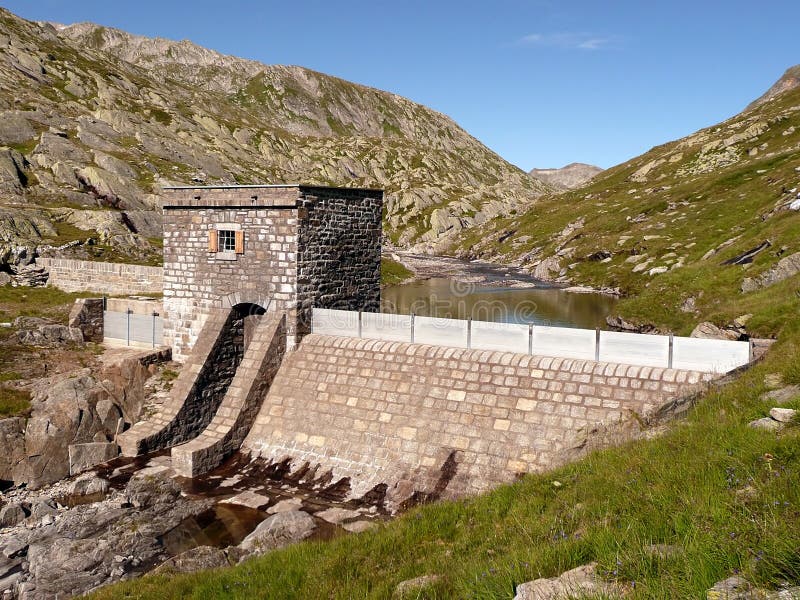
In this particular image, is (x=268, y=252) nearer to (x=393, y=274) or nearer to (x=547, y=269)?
(x=393, y=274)

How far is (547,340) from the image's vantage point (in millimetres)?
17312

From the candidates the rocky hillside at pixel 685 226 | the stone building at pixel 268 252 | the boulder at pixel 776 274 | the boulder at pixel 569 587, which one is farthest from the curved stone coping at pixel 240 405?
the boulder at pixel 776 274

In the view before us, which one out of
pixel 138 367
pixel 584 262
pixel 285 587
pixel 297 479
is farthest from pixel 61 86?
pixel 285 587

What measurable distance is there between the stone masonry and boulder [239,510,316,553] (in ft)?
9.20

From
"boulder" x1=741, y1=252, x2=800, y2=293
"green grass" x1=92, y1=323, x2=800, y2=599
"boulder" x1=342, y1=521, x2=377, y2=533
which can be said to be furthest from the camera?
"boulder" x1=741, y1=252, x2=800, y2=293

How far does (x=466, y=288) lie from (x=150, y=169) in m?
49.1

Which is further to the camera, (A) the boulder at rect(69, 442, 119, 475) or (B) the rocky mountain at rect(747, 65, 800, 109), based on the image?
(B) the rocky mountain at rect(747, 65, 800, 109)

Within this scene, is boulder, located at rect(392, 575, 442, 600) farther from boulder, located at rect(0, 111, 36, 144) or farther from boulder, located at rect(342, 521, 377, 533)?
boulder, located at rect(0, 111, 36, 144)

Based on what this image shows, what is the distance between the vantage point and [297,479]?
58.4ft

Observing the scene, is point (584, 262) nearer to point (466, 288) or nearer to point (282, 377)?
point (466, 288)

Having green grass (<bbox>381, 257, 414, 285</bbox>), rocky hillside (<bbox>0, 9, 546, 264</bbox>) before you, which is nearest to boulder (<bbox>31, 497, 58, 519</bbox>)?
rocky hillside (<bbox>0, 9, 546, 264</bbox>)

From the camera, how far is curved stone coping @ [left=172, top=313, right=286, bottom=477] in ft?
60.2

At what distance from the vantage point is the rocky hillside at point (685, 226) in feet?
115

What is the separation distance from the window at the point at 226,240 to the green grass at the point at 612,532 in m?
14.0
